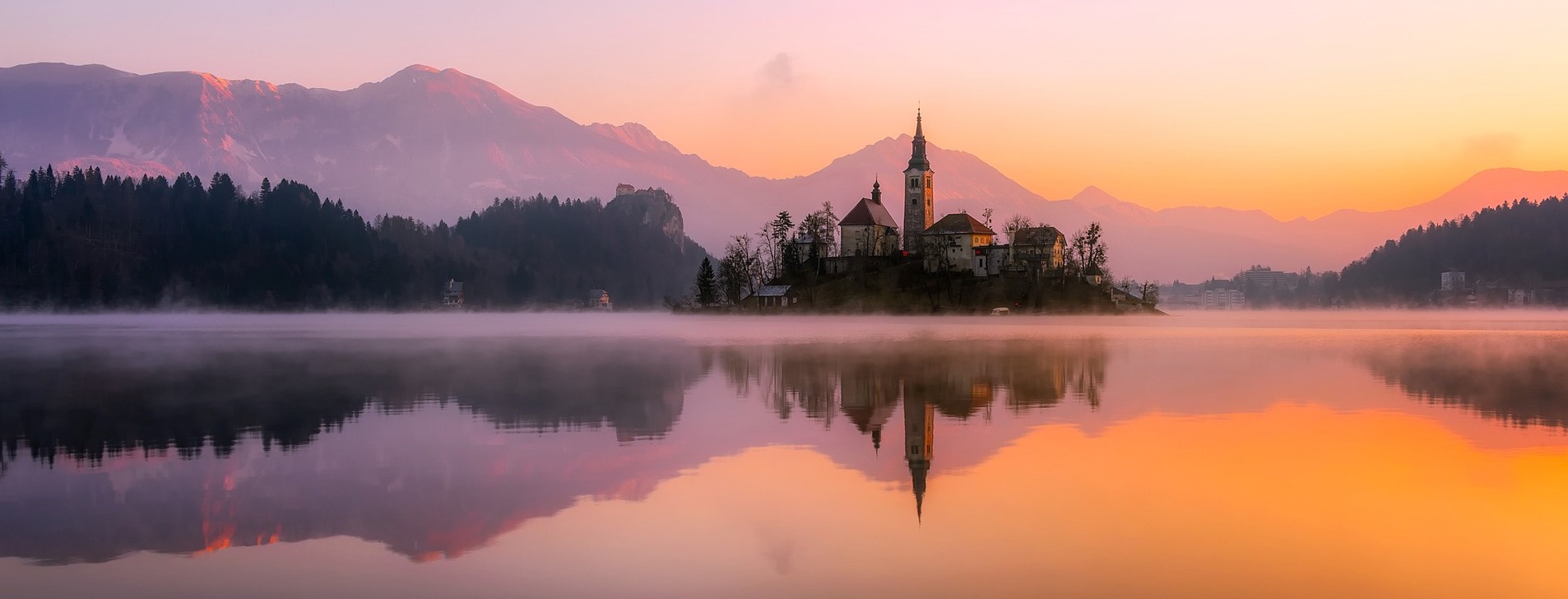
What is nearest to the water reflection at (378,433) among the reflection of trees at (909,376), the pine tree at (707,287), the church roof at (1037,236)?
the reflection of trees at (909,376)

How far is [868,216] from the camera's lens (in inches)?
7018

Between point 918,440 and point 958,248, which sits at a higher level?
point 958,248

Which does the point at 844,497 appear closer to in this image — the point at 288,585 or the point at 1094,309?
the point at 288,585

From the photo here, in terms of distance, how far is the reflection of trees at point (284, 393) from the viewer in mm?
27047

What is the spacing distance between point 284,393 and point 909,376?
80.0ft

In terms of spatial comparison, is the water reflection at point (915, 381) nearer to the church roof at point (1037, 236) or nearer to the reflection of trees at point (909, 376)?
the reflection of trees at point (909, 376)

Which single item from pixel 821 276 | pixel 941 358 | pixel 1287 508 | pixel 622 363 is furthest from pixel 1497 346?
pixel 821 276

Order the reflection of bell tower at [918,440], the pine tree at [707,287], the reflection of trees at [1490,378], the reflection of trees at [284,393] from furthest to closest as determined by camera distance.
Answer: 1. the pine tree at [707,287]
2. the reflection of trees at [1490,378]
3. the reflection of trees at [284,393]
4. the reflection of bell tower at [918,440]

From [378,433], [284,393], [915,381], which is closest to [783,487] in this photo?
[378,433]

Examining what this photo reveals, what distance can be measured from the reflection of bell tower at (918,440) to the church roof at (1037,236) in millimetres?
135164

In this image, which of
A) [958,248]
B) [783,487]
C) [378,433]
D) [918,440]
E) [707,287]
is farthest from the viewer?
[707,287]

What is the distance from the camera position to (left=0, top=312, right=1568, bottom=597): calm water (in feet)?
45.5

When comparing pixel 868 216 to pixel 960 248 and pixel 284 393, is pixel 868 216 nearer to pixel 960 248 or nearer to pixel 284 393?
pixel 960 248

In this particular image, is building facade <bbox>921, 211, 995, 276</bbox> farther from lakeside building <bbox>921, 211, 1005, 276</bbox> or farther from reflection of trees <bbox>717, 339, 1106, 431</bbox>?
reflection of trees <bbox>717, 339, 1106, 431</bbox>
